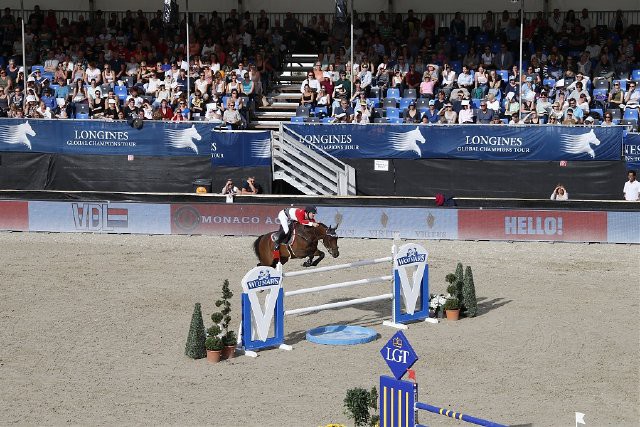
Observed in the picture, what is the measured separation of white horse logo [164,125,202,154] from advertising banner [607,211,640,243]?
1200cm

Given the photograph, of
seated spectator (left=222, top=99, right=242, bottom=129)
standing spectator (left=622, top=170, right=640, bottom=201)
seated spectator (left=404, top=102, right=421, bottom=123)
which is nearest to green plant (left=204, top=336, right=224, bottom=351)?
standing spectator (left=622, top=170, right=640, bottom=201)

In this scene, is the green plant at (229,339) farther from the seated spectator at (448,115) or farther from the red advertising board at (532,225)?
the seated spectator at (448,115)

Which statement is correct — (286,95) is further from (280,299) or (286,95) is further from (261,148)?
(280,299)

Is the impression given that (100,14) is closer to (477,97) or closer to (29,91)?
(29,91)

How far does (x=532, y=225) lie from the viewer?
28.3 meters

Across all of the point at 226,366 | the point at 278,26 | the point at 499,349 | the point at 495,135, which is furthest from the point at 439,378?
the point at 278,26

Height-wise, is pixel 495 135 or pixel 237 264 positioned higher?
pixel 495 135

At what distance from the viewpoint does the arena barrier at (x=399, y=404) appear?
12539mm

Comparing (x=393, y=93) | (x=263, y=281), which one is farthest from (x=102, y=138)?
(x=263, y=281)

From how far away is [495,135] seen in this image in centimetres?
3080

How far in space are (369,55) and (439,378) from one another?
19876mm

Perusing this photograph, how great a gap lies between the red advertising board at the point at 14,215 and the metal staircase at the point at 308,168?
7086 millimetres

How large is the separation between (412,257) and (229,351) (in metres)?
4.17

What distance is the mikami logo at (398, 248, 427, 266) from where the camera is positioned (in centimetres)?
Answer: 2036
